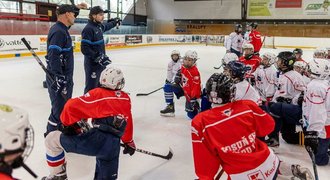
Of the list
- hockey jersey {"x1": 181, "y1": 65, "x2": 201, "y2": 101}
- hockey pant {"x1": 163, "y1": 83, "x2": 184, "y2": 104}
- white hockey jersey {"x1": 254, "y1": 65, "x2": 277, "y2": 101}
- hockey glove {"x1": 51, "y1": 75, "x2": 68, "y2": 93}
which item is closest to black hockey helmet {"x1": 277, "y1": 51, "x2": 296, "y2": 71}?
white hockey jersey {"x1": 254, "y1": 65, "x2": 277, "y2": 101}

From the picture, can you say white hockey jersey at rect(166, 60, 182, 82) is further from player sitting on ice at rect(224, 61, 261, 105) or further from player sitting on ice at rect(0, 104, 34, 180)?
player sitting on ice at rect(0, 104, 34, 180)

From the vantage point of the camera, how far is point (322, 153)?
292 centimetres

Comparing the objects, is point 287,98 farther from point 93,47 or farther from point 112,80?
point 93,47

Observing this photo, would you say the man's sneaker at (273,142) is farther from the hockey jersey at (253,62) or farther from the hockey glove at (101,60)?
the hockey glove at (101,60)

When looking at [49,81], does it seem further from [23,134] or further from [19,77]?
[19,77]

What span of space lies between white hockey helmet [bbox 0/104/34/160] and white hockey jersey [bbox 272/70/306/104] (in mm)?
2896

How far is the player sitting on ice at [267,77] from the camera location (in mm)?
3916

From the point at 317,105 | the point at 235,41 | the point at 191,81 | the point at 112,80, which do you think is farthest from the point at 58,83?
the point at 235,41

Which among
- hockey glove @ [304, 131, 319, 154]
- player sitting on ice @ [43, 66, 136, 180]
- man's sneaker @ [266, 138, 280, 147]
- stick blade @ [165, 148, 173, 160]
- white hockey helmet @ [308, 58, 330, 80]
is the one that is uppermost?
white hockey helmet @ [308, 58, 330, 80]

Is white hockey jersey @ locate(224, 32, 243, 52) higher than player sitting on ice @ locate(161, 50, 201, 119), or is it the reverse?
white hockey jersey @ locate(224, 32, 243, 52)

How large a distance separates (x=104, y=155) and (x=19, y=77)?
5.89 m

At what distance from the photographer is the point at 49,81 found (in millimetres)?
3197

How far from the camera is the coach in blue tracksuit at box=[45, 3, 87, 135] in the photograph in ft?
10.1

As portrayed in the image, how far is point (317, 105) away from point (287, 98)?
0.74 meters
